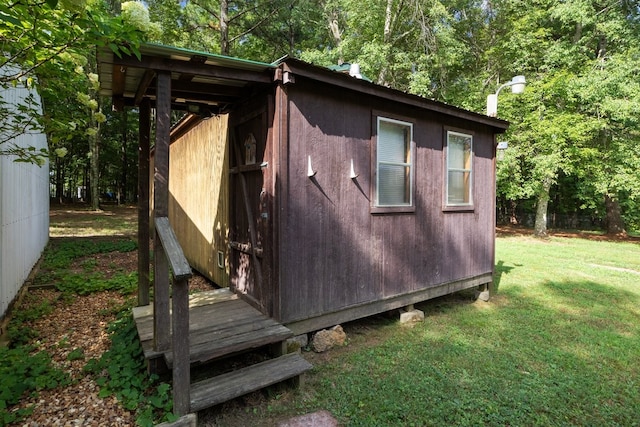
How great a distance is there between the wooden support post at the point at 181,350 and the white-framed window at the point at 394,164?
2611 millimetres

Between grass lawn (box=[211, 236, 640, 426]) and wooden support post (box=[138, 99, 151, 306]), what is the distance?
1.83 m

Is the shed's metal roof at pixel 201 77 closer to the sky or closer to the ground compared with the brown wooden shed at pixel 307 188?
closer to the sky

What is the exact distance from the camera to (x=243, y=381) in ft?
8.79

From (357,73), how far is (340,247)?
8.47ft

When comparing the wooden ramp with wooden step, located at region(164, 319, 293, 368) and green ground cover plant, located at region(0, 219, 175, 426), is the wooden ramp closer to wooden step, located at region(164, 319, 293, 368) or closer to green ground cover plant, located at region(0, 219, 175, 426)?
wooden step, located at region(164, 319, 293, 368)

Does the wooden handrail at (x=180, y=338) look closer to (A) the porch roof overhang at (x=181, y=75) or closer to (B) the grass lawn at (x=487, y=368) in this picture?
(B) the grass lawn at (x=487, y=368)

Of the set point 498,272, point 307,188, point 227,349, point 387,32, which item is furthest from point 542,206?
point 227,349

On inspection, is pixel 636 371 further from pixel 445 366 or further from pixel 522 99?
pixel 522 99

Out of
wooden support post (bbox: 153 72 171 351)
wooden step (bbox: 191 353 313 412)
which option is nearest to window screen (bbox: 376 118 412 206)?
wooden step (bbox: 191 353 313 412)

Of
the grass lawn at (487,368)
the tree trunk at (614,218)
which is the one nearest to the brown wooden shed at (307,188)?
the grass lawn at (487,368)

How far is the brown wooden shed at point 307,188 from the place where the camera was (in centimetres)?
289

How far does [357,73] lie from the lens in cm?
486

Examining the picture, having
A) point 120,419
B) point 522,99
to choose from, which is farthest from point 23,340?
point 522,99

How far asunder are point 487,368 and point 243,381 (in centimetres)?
243
